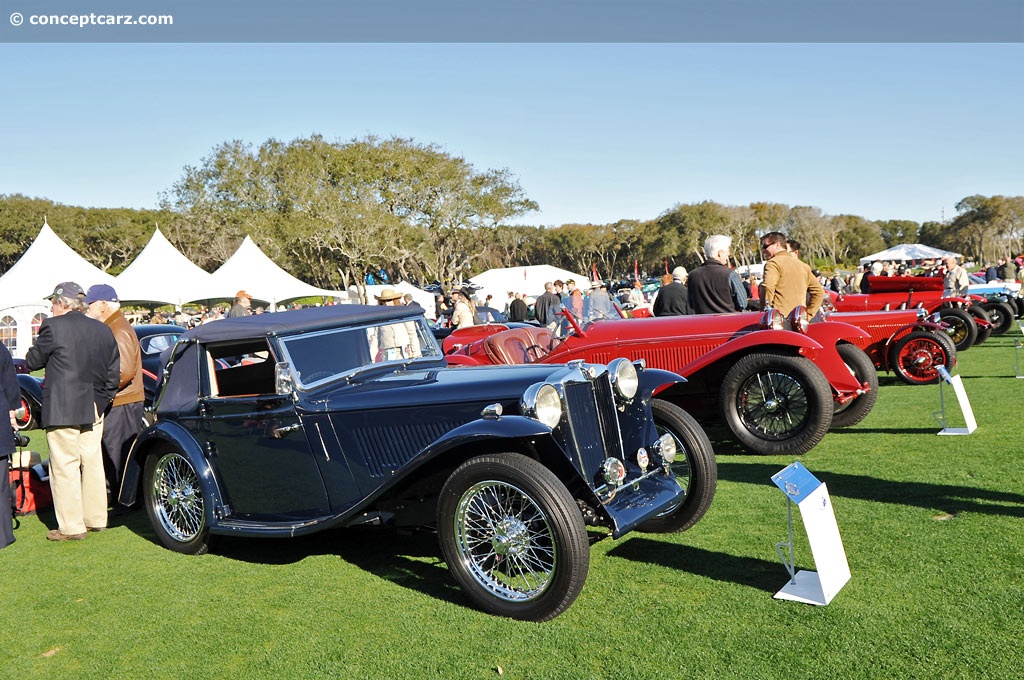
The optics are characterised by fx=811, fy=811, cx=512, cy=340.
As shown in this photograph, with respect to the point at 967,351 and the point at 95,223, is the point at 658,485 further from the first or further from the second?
the point at 95,223

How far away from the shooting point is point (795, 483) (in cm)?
372

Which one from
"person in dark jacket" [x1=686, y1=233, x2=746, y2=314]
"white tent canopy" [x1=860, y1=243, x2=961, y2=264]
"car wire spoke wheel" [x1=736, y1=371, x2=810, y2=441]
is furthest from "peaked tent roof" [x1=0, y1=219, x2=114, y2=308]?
"white tent canopy" [x1=860, y1=243, x2=961, y2=264]

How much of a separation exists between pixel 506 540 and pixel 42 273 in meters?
22.8

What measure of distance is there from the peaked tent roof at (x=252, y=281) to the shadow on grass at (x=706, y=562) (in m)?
21.5

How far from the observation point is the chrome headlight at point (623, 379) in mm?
4406

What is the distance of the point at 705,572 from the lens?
13.6 feet

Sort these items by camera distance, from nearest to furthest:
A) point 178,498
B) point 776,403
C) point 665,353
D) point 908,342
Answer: point 178,498 < point 776,403 < point 665,353 < point 908,342

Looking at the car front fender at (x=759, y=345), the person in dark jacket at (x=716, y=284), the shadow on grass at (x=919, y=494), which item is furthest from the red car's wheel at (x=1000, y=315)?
the shadow on grass at (x=919, y=494)

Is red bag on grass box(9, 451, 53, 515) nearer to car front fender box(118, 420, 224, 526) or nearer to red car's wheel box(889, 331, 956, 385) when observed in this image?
car front fender box(118, 420, 224, 526)

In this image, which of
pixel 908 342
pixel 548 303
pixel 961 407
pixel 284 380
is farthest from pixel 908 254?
pixel 284 380

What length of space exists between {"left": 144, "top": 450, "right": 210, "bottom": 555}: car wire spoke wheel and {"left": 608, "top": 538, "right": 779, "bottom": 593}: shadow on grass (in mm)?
2598

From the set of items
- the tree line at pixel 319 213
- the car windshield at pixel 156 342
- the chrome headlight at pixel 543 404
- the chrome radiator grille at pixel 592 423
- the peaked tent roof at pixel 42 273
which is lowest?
the chrome radiator grille at pixel 592 423

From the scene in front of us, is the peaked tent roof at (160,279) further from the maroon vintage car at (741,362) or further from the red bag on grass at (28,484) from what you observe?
the maroon vintage car at (741,362)

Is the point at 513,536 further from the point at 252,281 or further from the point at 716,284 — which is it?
the point at 252,281
